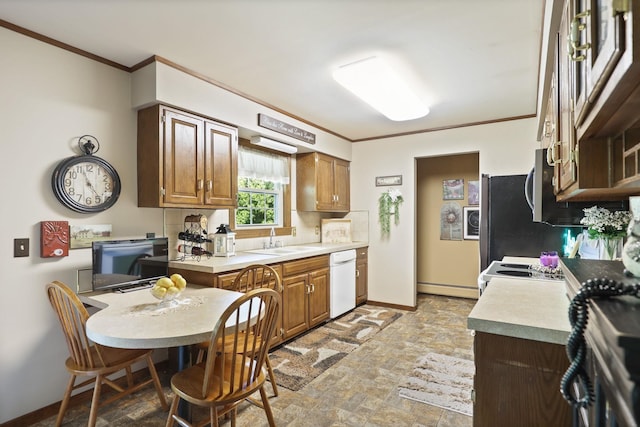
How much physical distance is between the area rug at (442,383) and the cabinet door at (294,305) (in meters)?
A: 1.22

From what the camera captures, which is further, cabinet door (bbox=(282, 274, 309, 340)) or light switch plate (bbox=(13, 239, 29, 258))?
cabinet door (bbox=(282, 274, 309, 340))

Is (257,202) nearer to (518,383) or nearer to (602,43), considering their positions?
(518,383)

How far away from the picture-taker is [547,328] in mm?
1177

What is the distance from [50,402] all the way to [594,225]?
3371 millimetres

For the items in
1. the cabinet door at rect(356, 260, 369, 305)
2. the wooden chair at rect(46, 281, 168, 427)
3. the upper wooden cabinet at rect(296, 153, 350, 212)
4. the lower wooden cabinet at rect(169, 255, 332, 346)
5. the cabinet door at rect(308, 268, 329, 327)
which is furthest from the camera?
the cabinet door at rect(356, 260, 369, 305)

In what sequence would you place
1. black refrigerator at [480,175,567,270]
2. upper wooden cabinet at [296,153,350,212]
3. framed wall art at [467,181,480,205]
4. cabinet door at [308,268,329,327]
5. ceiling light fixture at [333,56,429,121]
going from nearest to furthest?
ceiling light fixture at [333,56,429,121] → black refrigerator at [480,175,567,270] → cabinet door at [308,268,329,327] → upper wooden cabinet at [296,153,350,212] → framed wall art at [467,181,480,205]

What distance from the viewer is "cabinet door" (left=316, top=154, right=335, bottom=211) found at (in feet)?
14.3

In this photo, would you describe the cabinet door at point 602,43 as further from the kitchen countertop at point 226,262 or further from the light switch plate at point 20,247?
the light switch plate at point 20,247

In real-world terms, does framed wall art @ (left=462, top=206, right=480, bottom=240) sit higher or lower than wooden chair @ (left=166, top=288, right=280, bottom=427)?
higher

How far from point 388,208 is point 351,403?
9.59 feet

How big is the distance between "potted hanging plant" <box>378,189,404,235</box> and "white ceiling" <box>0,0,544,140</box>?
70.2 inches

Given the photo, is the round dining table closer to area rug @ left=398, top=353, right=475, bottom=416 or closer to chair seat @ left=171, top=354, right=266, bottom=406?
chair seat @ left=171, top=354, right=266, bottom=406

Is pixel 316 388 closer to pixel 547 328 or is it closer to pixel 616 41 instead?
pixel 547 328

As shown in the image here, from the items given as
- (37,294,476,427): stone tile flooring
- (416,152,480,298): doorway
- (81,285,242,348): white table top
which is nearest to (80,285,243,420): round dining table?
(81,285,242,348): white table top
